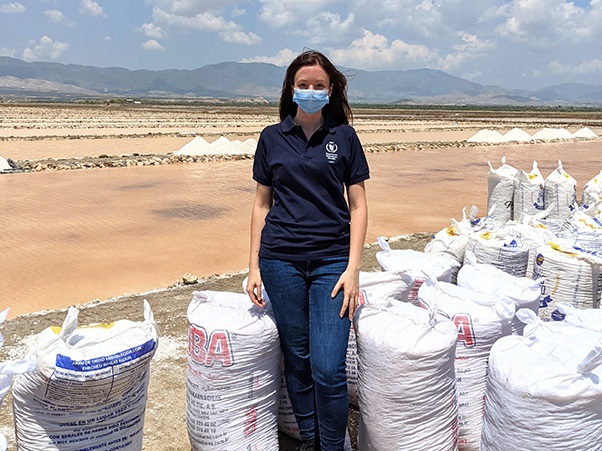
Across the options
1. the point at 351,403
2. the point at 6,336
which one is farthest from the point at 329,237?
the point at 6,336

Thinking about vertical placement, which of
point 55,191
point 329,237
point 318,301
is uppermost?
point 329,237

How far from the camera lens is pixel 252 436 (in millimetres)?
2215

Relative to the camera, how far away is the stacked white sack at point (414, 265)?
109 inches

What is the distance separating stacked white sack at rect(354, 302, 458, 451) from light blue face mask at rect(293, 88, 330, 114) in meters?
0.77

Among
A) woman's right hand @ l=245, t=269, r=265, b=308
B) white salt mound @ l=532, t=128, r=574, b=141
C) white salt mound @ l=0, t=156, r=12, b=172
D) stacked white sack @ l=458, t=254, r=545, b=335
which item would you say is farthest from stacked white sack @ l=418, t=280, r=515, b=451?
white salt mound @ l=532, t=128, r=574, b=141

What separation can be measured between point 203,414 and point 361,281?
0.86 metres

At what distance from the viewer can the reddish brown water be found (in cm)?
524

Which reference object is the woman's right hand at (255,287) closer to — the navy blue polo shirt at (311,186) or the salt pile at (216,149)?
the navy blue polo shirt at (311,186)

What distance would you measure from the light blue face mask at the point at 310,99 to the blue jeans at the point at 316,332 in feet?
1.81

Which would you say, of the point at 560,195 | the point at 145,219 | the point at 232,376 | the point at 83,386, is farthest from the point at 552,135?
the point at 83,386

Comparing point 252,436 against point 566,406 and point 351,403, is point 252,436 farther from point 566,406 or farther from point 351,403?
point 566,406

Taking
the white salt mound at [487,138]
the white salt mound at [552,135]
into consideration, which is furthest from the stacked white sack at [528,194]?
the white salt mound at [552,135]

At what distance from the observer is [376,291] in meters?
2.50

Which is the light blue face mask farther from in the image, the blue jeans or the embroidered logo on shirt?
the blue jeans
